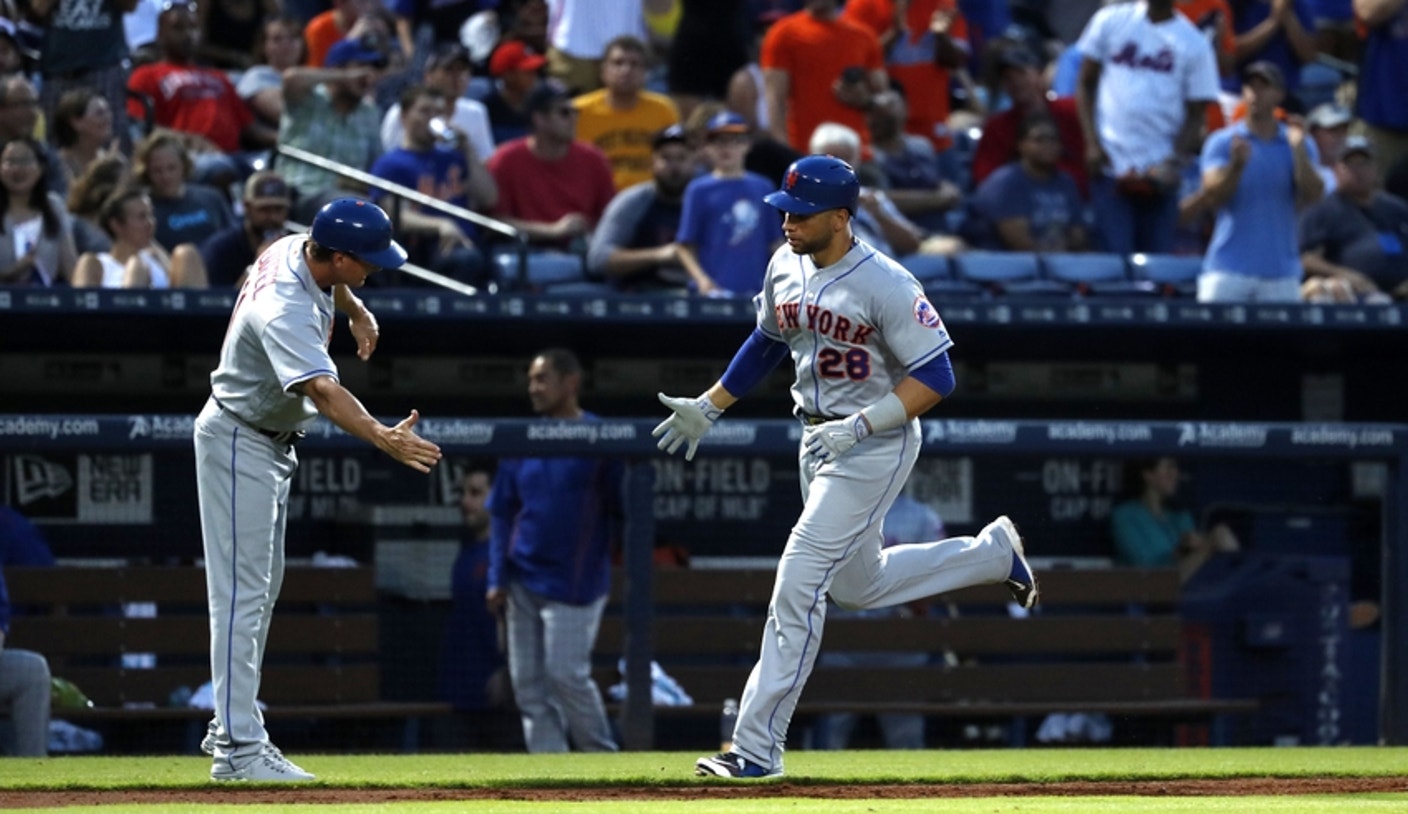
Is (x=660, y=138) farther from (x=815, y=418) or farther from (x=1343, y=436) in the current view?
(x=815, y=418)

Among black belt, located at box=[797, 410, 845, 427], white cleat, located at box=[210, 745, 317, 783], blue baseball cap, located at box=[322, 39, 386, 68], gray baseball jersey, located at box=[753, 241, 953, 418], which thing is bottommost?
white cleat, located at box=[210, 745, 317, 783]

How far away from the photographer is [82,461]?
8.09 m

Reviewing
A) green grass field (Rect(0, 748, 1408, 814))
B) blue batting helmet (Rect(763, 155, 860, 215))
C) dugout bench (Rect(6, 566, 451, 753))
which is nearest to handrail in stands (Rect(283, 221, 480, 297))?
dugout bench (Rect(6, 566, 451, 753))

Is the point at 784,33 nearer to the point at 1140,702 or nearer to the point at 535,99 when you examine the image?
the point at 535,99

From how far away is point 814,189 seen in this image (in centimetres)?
608

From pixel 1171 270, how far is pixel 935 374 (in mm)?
4902

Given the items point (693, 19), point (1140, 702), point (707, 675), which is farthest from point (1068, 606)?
point (693, 19)

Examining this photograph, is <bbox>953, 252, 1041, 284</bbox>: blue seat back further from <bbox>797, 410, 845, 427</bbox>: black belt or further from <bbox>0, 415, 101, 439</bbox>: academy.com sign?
<bbox>0, 415, 101, 439</bbox>: academy.com sign

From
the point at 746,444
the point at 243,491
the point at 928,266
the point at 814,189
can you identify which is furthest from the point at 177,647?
the point at 928,266

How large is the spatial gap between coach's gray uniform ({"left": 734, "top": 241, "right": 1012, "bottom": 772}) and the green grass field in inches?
11.9

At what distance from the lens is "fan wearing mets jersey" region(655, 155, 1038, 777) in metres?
6.09

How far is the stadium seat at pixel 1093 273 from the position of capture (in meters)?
10.4

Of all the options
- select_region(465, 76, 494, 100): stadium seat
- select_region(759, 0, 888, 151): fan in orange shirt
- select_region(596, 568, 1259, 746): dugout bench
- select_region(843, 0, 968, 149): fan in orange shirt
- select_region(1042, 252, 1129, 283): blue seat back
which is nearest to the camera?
select_region(596, 568, 1259, 746): dugout bench

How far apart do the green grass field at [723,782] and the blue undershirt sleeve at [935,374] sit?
1099 millimetres
